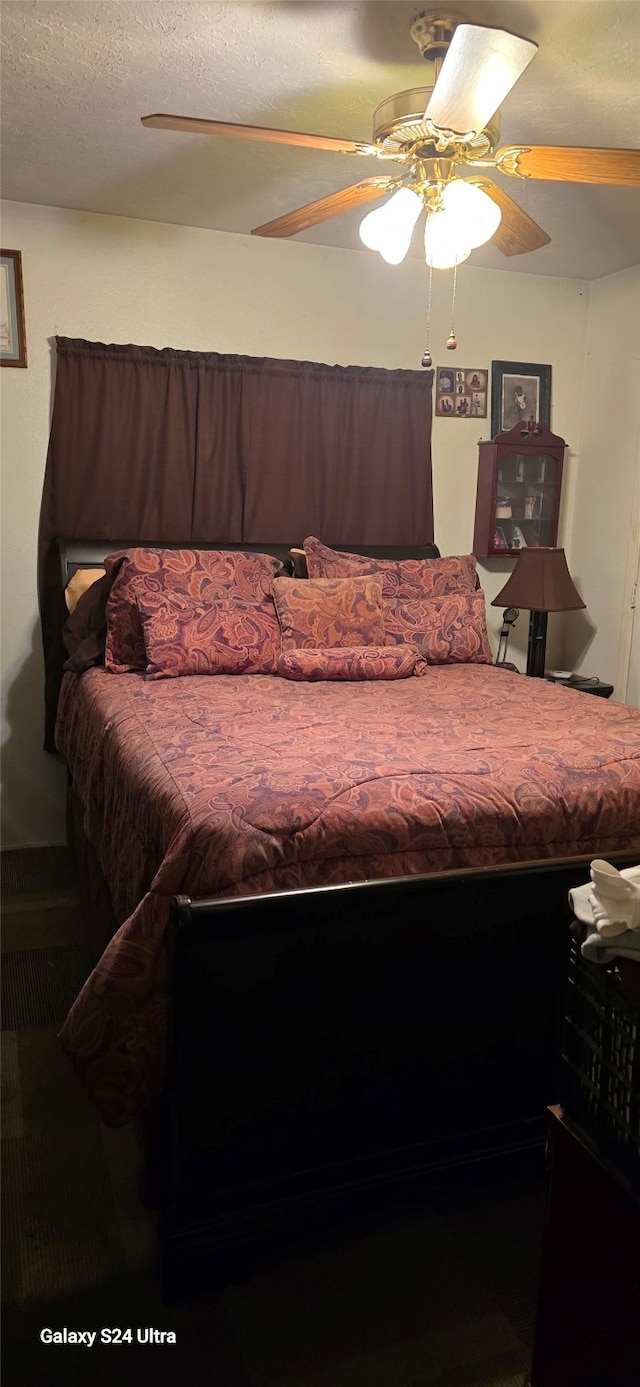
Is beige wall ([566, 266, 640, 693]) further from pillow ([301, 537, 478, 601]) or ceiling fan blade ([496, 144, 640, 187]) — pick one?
ceiling fan blade ([496, 144, 640, 187])

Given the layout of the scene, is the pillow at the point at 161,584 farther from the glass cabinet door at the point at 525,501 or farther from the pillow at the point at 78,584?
the glass cabinet door at the point at 525,501

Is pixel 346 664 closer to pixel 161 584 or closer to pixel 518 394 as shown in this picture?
pixel 161 584

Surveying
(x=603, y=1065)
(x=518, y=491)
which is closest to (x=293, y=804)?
(x=603, y=1065)

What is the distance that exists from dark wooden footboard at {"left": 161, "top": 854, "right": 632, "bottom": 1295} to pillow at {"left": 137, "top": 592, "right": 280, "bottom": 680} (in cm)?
151

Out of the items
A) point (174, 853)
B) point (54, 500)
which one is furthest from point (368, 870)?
point (54, 500)

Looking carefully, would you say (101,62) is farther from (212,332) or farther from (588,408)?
(588,408)

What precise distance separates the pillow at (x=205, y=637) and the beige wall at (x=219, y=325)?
75 centimetres

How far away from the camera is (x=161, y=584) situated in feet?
9.80

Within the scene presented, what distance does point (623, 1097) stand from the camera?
3.42 ft

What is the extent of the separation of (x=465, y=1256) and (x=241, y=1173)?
447mm

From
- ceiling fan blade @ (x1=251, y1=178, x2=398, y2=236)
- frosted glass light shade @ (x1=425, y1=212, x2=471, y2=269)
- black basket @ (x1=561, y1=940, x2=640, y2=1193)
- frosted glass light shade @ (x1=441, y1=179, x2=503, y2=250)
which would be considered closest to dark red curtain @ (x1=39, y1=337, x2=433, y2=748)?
ceiling fan blade @ (x1=251, y1=178, x2=398, y2=236)

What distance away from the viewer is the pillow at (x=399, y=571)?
336cm

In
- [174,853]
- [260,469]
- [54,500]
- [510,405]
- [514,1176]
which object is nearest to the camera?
[174,853]

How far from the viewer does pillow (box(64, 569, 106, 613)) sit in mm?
3207
